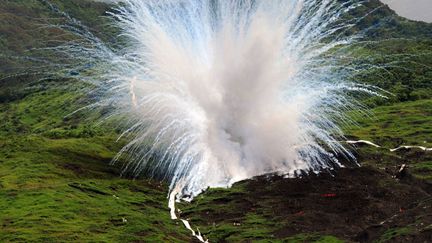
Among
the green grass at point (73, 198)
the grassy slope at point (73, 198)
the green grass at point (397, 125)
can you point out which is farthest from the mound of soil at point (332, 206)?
the green grass at point (397, 125)

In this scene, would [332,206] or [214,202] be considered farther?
[214,202]

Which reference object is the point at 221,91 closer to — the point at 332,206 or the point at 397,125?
the point at 332,206

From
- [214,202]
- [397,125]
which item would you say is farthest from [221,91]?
[397,125]

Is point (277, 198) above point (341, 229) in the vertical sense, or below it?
above

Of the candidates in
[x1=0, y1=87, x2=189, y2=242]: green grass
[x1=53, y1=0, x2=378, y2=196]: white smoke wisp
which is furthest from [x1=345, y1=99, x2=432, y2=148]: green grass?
[x1=0, y1=87, x2=189, y2=242]: green grass

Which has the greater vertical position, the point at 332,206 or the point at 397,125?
the point at 397,125

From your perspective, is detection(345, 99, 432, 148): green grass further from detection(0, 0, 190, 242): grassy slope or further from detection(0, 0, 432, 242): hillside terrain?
detection(0, 0, 190, 242): grassy slope

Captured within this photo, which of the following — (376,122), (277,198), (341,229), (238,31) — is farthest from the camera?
(376,122)

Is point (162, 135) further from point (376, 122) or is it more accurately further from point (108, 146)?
point (376, 122)

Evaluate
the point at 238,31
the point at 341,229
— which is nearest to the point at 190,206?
the point at 341,229
